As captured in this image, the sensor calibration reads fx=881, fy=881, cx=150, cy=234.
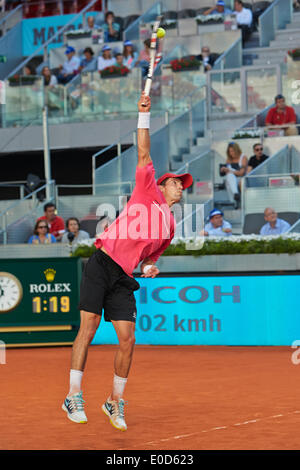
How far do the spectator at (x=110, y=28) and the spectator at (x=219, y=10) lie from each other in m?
2.72

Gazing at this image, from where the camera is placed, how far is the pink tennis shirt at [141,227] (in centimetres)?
650

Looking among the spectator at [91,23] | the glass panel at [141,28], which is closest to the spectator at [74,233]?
the glass panel at [141,28]

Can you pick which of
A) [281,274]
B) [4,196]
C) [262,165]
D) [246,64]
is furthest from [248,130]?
[4,196]

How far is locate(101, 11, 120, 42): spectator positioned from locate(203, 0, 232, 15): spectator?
2.72m

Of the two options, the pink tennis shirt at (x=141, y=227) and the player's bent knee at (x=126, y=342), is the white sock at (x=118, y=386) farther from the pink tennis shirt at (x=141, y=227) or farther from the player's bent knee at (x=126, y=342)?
the pink tennis shirt at (x=141, y=227)

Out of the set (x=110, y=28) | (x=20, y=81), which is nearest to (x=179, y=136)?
(x=20, y=81)

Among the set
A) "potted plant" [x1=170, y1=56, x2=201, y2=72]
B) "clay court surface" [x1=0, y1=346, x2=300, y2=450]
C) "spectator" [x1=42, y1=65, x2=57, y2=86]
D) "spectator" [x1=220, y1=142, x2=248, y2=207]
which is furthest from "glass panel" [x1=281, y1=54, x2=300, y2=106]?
"clay court surface" [x1=0, y1=346, x2=300, y2=450]

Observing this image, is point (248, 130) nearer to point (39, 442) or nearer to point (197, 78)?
point (197, 78)

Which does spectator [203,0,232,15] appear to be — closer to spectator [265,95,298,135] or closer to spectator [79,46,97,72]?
spectator [79,46,97,72]

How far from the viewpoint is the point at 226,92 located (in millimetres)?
21469

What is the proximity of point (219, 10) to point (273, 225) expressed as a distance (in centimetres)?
1215

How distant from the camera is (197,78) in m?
21.8

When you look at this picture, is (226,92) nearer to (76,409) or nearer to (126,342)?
(126,342)

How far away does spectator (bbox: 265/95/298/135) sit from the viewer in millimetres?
19375
